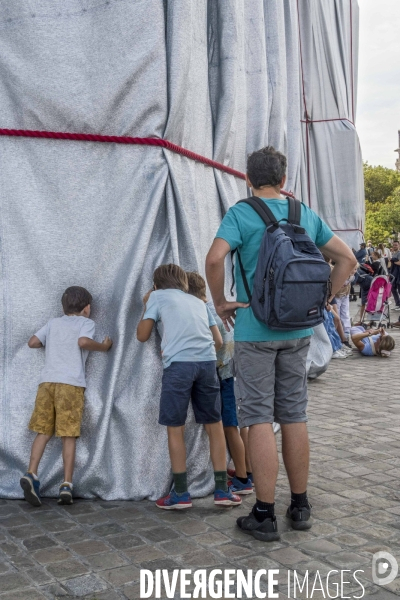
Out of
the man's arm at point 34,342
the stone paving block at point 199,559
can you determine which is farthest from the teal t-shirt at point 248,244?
the man's arm at point 34,342

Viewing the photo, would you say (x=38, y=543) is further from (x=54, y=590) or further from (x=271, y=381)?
(x=271, y=381)

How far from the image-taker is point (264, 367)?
376 cm

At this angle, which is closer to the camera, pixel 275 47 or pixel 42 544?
pixel 42 544

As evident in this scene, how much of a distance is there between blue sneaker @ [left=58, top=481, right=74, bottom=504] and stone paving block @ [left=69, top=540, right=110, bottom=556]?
0.57 m

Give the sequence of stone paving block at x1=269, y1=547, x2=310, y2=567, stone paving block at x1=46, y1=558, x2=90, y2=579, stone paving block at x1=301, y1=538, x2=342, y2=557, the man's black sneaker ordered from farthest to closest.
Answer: the man's black sneaker → stone paving block at x1=301, y1=538, x2=342, y2=557 → stone paving block at x1=269, y1=547, x2=310, y2=567 → stone paving block at x1=46, y1=558, x2=90, y2=579

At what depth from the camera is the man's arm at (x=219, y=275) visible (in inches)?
147

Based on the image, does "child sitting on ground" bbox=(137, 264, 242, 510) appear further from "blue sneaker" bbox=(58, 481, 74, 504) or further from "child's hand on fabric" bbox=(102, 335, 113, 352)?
"blue sneaker" bbox=(58, 481, 74, 504)

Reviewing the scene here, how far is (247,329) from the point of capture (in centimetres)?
378

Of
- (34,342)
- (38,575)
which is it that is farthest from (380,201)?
(38,575)

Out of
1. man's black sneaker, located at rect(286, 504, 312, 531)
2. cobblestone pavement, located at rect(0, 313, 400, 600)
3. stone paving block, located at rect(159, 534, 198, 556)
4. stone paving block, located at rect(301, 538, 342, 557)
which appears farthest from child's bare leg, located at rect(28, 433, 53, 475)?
stone paving block, located at rect(301, 538, 342, 557)

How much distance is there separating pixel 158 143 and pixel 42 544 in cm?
231

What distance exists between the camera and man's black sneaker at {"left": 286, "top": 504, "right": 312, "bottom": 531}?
3809 mm

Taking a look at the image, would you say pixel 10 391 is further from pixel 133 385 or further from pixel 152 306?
pixel 152 306

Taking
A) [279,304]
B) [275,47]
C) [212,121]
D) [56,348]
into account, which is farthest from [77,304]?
[275,47]
